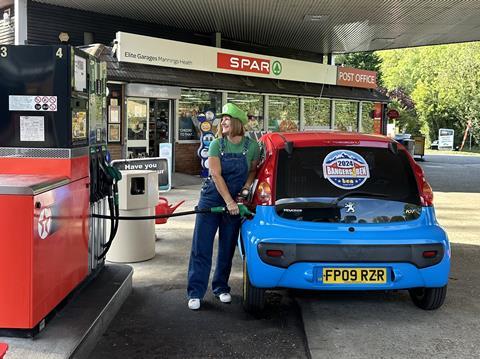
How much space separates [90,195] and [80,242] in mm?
481

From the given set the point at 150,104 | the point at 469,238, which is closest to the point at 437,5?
the point at 150,104

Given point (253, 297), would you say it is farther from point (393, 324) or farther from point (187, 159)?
point (187, 159)

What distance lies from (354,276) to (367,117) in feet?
68.8

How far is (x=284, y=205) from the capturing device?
14.8 feet

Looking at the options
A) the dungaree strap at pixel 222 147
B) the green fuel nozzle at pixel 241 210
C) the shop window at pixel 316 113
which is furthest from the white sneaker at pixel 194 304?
the shop window at pixel 316 113

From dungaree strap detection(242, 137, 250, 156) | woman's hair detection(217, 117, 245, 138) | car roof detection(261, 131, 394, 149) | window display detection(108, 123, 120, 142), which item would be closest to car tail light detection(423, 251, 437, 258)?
car roof detection(261, 131, 394, 149)

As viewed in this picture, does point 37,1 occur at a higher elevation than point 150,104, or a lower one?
higher

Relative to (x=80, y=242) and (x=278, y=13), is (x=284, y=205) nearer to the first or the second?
(x=80, y=242)

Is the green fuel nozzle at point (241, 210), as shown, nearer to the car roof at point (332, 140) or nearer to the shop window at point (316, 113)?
the car roof at point (332, 140)

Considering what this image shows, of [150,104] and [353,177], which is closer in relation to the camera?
[353,177]

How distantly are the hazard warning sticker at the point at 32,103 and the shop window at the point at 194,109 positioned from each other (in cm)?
1263

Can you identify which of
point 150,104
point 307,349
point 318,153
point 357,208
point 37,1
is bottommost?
point 307,349

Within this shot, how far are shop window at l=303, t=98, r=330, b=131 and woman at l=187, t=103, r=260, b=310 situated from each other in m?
16.4

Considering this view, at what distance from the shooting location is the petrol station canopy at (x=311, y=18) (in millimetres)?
15320
